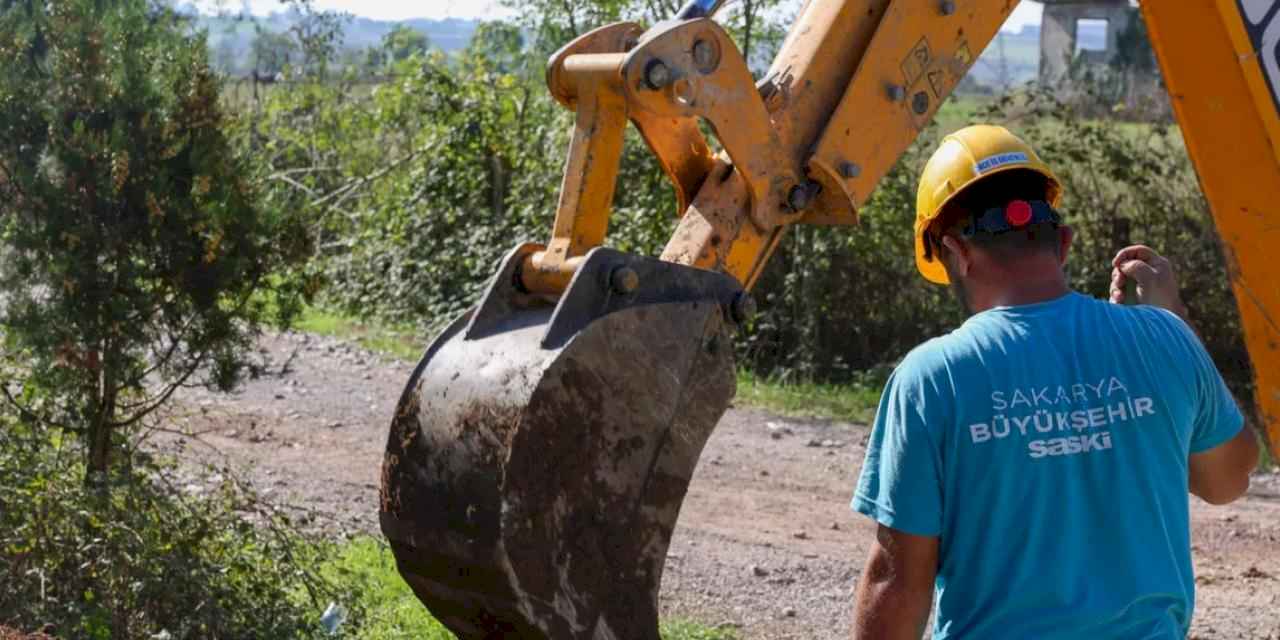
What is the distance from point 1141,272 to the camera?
372 cm

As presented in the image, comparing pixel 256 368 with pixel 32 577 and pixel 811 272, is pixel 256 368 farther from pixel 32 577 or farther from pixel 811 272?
pixel 811 272

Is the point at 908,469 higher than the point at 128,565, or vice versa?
the point at 908,469

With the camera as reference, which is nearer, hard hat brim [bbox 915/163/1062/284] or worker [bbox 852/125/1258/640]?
worker [bbox 852/125/1258/640]

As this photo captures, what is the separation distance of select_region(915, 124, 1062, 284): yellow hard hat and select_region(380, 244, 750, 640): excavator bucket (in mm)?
671

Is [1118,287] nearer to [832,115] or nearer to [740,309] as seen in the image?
[740,309]

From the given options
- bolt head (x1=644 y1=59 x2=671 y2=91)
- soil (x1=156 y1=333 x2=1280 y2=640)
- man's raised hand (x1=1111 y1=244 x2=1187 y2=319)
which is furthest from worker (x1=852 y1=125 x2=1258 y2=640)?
soil (x1=156 y1=333 x2=1280 y2=640)

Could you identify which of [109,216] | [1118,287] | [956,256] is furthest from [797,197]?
[109,216]

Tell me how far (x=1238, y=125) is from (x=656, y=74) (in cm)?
206

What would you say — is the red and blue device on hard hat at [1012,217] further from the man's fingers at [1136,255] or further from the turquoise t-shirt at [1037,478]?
the man's fingers at [1136,255]

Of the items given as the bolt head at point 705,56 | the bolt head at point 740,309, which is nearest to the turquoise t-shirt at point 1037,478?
the bolt head at point 740,309

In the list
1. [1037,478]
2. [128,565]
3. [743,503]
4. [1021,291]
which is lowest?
[743,503]

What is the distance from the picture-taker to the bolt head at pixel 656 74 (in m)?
4.05

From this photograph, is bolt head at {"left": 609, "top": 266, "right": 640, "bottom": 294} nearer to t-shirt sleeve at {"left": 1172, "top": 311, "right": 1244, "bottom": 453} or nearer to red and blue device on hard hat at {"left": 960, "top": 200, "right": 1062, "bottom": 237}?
red and blue device on hard hat at {"left": 960, "top": 200, "right": 1062, "bottom": 237}

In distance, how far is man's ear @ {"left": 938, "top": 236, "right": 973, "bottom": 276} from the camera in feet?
10.6
